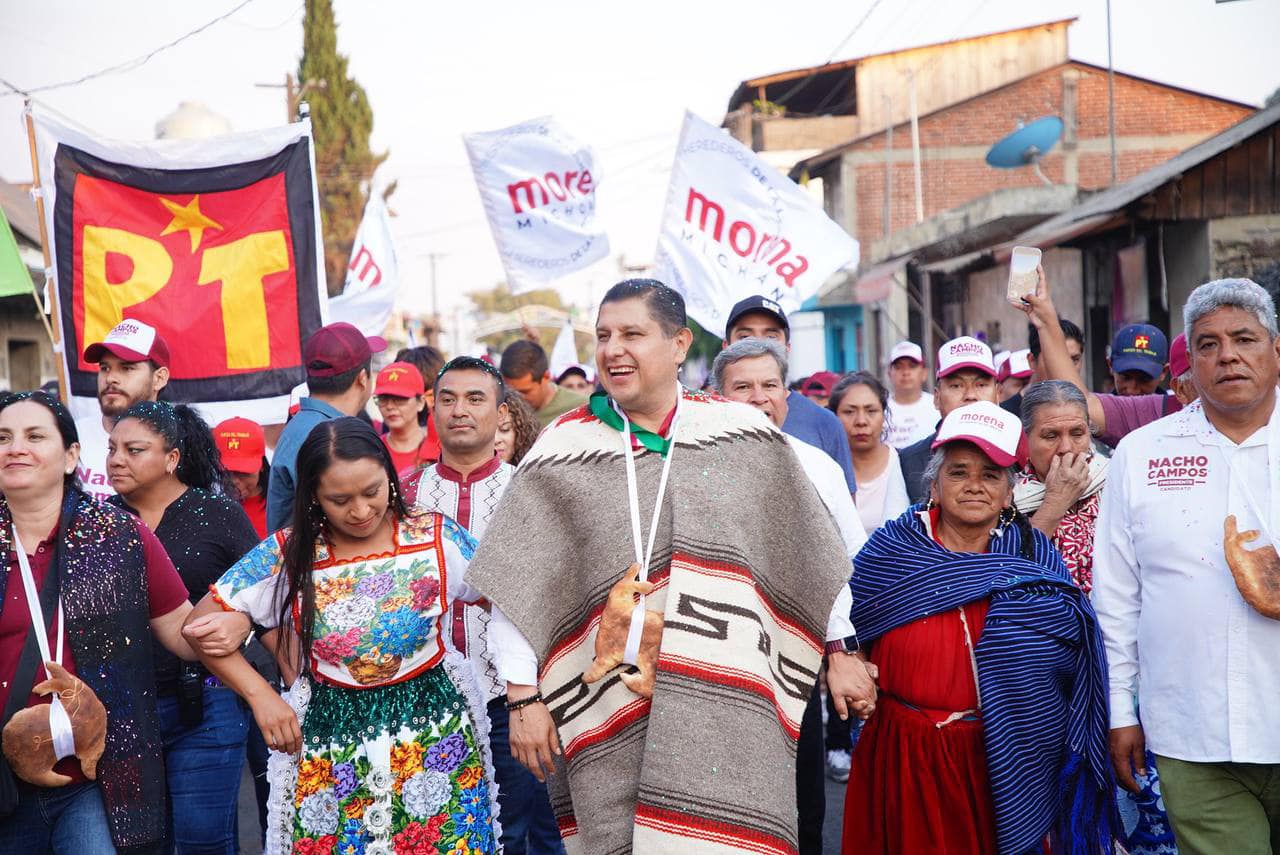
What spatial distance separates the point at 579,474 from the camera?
348cm

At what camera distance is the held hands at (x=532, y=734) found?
338cm

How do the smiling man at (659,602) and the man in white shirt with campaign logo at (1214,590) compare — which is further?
the man in white shirt with campaign logo at (1214,590)

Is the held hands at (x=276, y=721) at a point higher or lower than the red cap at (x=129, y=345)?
lower

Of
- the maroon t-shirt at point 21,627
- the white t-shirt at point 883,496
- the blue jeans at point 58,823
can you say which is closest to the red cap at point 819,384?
the white t-shirt at point 883,496

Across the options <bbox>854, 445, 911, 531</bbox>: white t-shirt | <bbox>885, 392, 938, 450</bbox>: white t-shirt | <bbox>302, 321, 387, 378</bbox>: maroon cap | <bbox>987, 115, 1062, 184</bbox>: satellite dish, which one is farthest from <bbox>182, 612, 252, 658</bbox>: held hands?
<bbox>987, 115, 1062, 184</bbox>: satellite dish

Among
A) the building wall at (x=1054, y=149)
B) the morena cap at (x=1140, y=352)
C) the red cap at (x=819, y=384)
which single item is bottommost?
the red cap at (x=819, y=384)

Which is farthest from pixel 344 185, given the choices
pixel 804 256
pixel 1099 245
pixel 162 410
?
pixel 162 410

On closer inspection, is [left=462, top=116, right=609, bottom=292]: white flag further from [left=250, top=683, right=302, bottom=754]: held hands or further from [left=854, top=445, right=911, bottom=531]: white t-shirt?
[left=250, top=683, right=302, bottom=754]: held hands

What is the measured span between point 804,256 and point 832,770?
140 inches

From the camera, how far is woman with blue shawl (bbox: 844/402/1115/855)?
3707 mm

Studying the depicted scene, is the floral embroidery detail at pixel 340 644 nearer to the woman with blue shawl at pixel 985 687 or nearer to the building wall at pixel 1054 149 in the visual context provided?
the woman with blue shawl at pixel 985 687

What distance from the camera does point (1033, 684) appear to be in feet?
12.2

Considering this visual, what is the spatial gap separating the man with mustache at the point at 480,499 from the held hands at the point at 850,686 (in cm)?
139

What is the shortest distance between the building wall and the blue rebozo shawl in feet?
96.5
